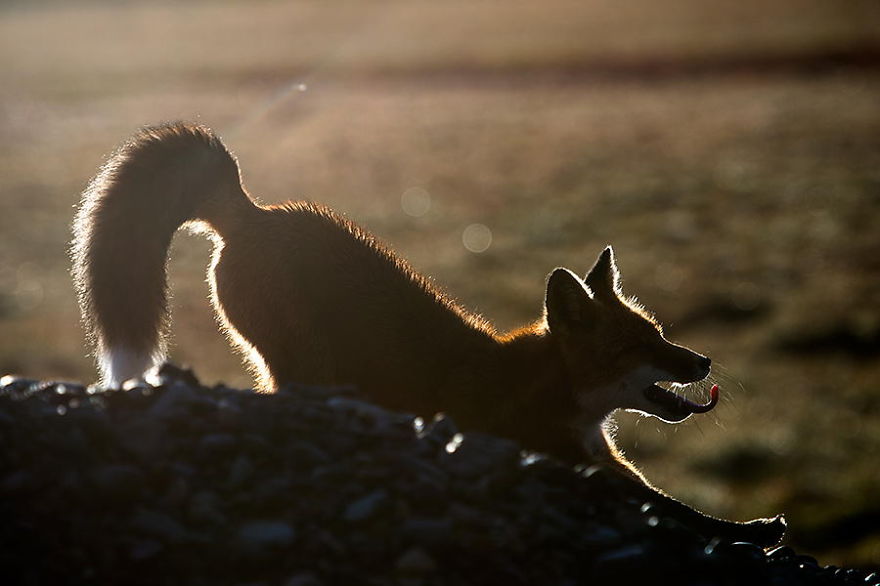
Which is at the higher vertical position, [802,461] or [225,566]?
[802,461]

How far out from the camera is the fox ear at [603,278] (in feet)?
35.2

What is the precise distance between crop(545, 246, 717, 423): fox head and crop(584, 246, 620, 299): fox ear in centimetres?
45

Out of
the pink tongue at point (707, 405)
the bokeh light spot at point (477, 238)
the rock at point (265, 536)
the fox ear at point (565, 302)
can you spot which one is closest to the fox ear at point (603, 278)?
the fox ear at point (565, 302)

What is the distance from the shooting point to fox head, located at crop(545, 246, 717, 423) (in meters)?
9.97

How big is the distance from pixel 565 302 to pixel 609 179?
36.3m

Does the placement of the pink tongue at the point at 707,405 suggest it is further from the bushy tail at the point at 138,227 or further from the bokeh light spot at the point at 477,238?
the bokeh light spot at the point at 477,238

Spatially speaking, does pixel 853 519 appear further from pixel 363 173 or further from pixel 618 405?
pixel 363 173

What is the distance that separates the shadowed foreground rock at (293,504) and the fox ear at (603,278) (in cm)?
310

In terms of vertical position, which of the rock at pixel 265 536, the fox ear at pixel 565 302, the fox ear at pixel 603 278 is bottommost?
the rock at pixel 265 536

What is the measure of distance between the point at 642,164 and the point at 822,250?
1203 cm

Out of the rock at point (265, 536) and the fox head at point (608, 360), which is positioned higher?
the fox head at point (608, 360)

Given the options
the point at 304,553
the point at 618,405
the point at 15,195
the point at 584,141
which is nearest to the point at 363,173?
the point at 584,141

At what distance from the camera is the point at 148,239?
9375 mm

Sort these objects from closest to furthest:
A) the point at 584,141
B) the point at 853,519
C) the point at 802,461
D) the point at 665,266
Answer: the point at 853,519 < the point at 802,461 < the point at 665,266 < the point at 584,141
